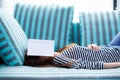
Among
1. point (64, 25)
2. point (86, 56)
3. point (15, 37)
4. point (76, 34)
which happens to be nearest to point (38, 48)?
point (15, 37)

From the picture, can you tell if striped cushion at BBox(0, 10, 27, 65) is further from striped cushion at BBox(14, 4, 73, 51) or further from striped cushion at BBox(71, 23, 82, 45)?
striped cushion at BBox(71, 23, 82, 45)

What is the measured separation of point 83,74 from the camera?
44.8 inches

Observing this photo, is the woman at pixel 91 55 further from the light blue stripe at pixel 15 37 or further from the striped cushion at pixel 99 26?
the striped cushion at pixel 99 26

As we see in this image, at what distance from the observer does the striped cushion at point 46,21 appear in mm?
1984

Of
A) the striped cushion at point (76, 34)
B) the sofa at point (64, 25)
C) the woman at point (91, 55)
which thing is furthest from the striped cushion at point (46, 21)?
the woman at point (91, 55)

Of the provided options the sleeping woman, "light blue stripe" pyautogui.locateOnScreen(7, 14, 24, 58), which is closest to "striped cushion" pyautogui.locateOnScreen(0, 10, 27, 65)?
"light blue stripe" pyautogui.locateOnScreen(7, 14, 24, 58)

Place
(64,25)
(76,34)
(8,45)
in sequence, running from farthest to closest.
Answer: (76,34), (64,25), (8,45)

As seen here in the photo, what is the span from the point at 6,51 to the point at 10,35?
0.30 ft

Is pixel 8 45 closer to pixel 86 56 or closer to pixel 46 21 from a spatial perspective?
pixel 86 56

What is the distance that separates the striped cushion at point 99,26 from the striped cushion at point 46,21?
0.13m

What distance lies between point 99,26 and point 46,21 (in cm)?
44

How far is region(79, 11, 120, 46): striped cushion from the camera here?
196 cm

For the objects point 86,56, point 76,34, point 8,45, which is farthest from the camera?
point 76,34

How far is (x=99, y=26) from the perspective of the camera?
2020mm
